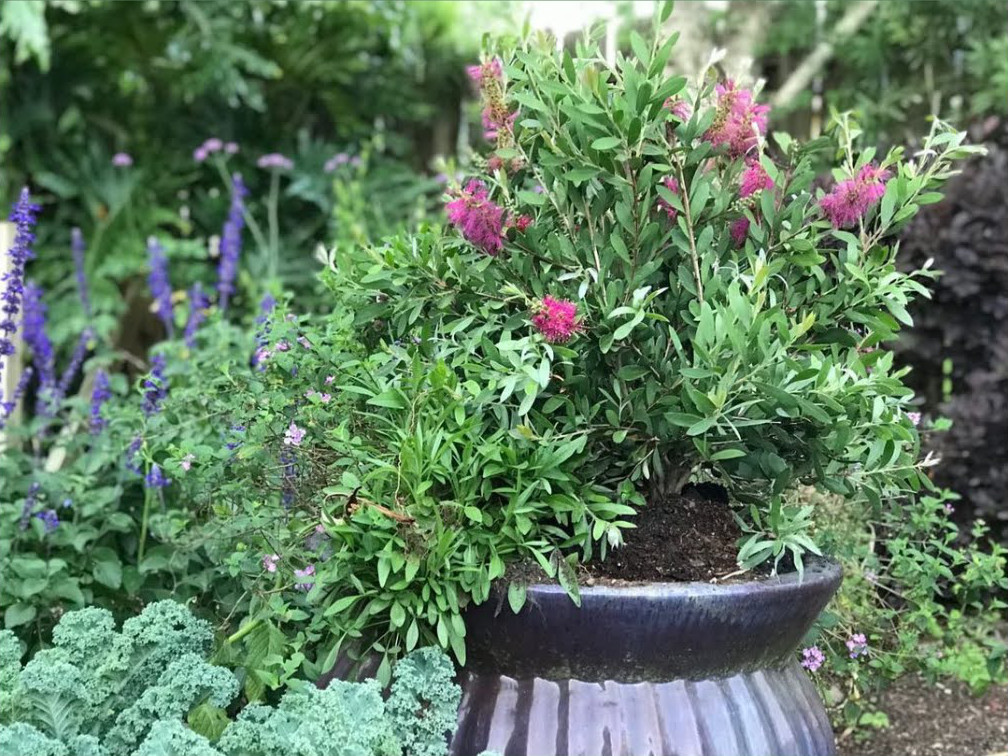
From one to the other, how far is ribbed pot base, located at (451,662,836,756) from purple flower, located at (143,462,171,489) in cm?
109

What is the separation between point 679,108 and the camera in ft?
4.50

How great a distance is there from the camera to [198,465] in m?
1.69

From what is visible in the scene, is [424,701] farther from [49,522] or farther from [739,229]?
[49,522]

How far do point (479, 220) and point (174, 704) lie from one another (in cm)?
74

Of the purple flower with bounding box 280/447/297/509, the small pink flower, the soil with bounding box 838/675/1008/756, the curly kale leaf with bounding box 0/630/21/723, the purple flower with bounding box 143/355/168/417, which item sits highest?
the purple flower with bounding box 143/355/168/417

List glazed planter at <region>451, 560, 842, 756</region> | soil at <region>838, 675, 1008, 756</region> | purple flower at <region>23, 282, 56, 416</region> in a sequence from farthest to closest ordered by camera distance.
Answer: purple flower at <region>23, 282, 56, 416</region>
soil at <region>838, 675, 1008, 756</region>
glazed planter at <region>451, 560, 842, 756</region>

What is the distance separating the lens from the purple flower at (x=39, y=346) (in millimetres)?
2662

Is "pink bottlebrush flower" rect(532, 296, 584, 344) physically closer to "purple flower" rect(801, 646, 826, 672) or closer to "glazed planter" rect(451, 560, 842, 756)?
"glazed planter" rect(451, 560, 842, 756)

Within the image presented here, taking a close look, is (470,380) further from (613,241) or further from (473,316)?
(613,241)

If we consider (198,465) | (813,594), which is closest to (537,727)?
(813,594)

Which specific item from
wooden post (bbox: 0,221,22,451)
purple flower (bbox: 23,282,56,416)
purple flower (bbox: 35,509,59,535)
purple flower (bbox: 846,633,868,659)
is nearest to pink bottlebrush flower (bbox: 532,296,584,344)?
purple flower (bbox: 846,633,868,659)

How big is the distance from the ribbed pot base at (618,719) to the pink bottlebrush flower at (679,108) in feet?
2.44

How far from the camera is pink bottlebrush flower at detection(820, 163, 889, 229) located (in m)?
1.33

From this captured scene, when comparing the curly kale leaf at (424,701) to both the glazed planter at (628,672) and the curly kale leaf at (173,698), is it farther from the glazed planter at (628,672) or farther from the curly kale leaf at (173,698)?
the curly kale leaf at (173,698)
